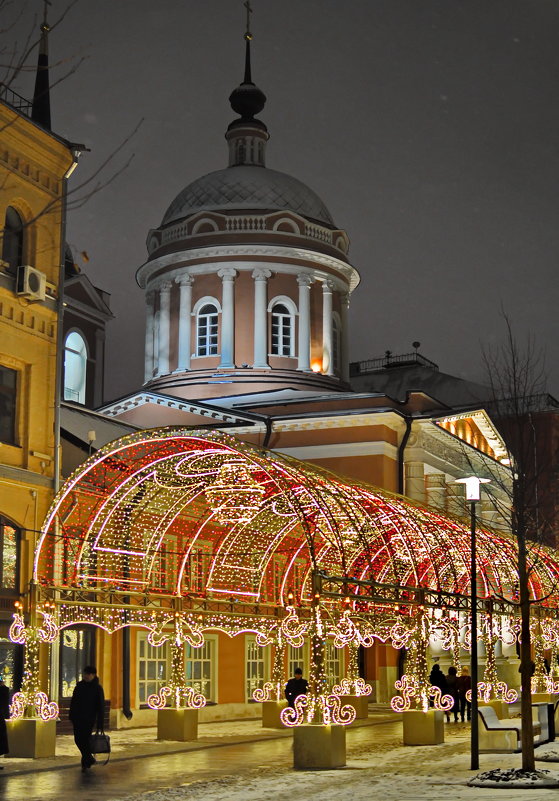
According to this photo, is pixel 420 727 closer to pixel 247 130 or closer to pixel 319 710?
pixel 319 710

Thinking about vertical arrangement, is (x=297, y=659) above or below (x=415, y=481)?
below

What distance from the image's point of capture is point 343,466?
40.9 metres

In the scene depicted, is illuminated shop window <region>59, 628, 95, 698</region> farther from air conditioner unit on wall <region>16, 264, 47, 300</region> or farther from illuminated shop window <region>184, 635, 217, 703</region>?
air conditioner unit on wall <region>16, 264, 47, 300</region>

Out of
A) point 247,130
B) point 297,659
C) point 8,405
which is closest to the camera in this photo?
point 8,405

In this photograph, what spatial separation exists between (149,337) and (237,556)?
26201 mm

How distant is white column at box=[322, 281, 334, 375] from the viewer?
49.3 m

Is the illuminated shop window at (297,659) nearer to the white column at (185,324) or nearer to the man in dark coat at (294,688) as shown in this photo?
the man in dark coat at (294,688)

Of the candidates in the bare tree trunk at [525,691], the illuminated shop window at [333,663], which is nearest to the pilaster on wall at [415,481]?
the illuminated shop window at [333,663]

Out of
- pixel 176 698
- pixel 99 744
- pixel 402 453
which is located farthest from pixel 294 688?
pixel 402 453

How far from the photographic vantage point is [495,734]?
20422 mm

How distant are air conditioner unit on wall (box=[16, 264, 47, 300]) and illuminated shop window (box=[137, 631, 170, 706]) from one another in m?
8.58

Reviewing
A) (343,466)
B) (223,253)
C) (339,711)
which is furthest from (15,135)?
(223,253)

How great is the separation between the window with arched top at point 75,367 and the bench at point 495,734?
2238cm

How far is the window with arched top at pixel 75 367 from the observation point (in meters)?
39.6
